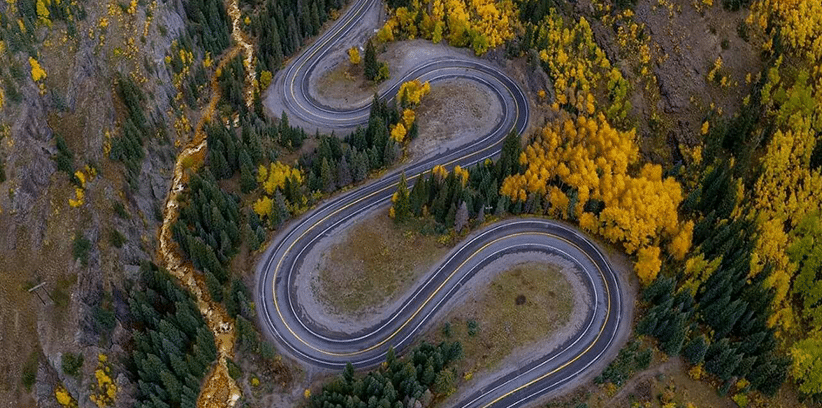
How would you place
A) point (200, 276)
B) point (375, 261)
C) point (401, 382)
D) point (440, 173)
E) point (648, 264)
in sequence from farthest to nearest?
point (440, 173) < point (375, 261) < point (200, 276) < point (648, 264) < point (401, 382)

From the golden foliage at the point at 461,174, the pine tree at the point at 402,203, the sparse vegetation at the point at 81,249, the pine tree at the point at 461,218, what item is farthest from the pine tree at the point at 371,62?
the sparse vegetation at the point at 81,249

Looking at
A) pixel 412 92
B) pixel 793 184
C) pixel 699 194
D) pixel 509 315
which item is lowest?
pixel 509 315

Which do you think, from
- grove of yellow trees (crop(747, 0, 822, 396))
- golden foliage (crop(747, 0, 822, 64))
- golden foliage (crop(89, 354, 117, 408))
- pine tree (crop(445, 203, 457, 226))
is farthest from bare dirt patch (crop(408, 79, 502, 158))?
golden foliage (crop(747, 0, 822, 64))

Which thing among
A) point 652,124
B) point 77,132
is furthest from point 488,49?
point 77,132

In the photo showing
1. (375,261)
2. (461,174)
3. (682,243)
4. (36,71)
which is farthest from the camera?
(461,174)

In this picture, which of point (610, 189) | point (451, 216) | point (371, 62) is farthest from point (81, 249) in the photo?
point (610, 189)

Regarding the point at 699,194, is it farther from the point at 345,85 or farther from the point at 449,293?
the point at 345,85
